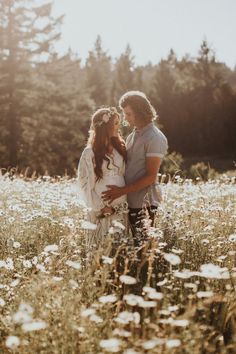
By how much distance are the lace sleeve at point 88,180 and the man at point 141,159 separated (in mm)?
158

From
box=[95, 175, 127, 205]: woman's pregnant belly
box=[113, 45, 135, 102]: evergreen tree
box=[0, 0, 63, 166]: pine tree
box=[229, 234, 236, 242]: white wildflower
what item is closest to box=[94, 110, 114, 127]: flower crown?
box=[95, 175, 127, 205]: woman's pregnant belly

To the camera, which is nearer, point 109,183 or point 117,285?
point 117,285

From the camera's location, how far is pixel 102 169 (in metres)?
5.23

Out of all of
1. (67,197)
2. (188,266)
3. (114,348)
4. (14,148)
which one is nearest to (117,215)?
(188,266)

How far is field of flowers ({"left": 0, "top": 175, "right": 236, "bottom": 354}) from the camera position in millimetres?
3057

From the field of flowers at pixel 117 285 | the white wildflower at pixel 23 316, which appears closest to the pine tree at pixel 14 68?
the field of flowers at pixel 117 285

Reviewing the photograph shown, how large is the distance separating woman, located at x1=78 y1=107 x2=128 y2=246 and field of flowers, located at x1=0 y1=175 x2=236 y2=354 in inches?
14.3

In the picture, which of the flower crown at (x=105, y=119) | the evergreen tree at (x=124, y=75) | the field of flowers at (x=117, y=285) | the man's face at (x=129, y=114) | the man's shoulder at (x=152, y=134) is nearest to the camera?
the field of flowers at (x=117, y=285)

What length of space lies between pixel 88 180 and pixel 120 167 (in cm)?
38

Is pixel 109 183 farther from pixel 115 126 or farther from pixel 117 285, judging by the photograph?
pixel 117 285

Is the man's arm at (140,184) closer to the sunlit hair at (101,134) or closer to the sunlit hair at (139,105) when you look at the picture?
the sunlit hair at (101,134)

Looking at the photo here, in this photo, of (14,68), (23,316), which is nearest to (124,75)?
(14,68)

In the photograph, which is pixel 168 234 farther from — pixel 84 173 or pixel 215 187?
pixel 215 187

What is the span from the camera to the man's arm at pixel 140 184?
5.13 m
